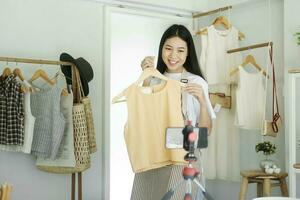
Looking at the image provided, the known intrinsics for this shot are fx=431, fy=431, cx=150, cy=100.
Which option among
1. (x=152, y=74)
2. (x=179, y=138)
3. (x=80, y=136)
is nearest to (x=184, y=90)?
(x=152, y=74)

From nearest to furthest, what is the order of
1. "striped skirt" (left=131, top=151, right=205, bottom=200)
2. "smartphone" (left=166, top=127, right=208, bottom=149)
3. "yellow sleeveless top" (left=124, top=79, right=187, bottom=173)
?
"smartphone" (left=166, top=127, right=208, bottom=149) < "striped skirt" (left=131, top=151, right=205, bottom=200) < "yellow sleeveless top" (left=124, top=79, right=187, bottom=173)

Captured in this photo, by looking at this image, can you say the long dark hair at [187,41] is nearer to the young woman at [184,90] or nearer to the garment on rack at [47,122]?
the young woman at [184,90]

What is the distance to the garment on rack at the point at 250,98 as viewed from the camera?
344 cm

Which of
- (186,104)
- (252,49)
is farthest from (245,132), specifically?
(186,104)

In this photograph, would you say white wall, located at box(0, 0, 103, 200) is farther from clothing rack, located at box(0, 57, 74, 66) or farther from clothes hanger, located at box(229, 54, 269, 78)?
clothes hanger, located at box(229, 54, 269, 78)

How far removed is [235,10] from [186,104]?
6.77ft

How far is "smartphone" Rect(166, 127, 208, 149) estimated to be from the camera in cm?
145

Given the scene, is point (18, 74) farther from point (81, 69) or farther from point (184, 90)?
point (184, 90)

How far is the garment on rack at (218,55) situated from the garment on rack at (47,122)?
1.34 metres

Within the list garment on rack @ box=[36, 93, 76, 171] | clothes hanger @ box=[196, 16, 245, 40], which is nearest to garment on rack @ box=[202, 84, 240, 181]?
clothes hanger @ box=[196, 16, 245, 40]

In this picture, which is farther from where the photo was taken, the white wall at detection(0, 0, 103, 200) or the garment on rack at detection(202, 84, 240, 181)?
the garment on rack at detection(202, 84, 240, 181)

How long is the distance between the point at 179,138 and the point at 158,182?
68cm

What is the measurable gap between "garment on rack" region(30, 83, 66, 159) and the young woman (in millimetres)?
930

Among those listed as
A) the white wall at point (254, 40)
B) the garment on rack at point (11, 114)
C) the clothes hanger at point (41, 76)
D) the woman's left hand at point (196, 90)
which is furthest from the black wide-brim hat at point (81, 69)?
the white wall at point (254, 40)
